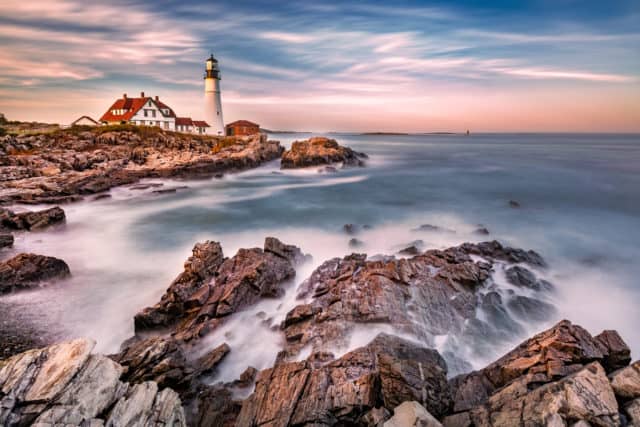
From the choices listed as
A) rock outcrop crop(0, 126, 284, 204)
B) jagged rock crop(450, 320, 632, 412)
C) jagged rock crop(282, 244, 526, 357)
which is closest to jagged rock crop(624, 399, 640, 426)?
jagged rock crop(450, 320, 632, 412)

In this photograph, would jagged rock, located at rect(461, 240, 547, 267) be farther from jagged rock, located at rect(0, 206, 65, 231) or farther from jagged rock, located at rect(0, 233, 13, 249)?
jagged rock, located at rect(0, 206, 65, 231)

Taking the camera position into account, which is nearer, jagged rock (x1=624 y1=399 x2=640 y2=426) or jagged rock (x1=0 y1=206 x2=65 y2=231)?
jagged rock (x1=624 y1=399 x2=640 y2=426)

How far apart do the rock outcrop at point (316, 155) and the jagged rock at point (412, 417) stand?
31134mm

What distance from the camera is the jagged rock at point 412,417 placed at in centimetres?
391

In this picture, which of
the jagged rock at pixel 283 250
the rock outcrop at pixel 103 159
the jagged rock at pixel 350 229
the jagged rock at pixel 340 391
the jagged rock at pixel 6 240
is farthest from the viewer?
the rock outcrop at pixel 103 159

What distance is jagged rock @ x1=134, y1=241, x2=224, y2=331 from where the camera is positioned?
759 centimetres

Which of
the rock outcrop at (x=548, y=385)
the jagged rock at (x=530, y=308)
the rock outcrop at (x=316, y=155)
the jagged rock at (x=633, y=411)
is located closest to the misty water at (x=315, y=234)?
the jagged rock at (x=530, y=308)

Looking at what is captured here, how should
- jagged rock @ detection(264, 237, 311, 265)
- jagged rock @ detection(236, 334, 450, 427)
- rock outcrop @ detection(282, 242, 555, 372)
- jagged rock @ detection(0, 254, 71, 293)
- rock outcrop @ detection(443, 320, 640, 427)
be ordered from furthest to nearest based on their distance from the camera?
jagged rock @ detection(264, 237, 311, 265) → jagged rock @ detection(0, 254, 71, 293) → rock outcrop @ detection(282, 242, 555, 372) → jagged rock @ detection(236, 334, 450, 427) → rock outcrop @ detection(443, 320, 640, 427)

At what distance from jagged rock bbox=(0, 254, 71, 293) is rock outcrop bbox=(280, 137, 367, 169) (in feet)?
84.8

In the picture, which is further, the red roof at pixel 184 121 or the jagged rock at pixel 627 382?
the red roof at pixel 184 121

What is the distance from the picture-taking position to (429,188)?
24.2 meters

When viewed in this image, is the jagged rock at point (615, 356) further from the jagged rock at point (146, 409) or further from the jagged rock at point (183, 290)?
the jagged rock at point (183, 290)

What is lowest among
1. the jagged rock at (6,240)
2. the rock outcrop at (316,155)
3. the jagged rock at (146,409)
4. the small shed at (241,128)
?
the jagged rock at (146,409)

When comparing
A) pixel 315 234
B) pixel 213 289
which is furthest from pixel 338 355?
pixel 315 234
